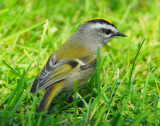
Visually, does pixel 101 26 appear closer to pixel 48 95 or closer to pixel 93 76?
pixel 93 76

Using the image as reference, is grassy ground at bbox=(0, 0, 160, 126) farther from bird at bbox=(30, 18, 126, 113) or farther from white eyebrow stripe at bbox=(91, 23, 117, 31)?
white eyebrow stripe at bbox=(91, 23, 117, 31)

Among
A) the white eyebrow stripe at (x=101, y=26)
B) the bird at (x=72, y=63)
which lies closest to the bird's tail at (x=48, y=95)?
the bird at (x=72, y=63)

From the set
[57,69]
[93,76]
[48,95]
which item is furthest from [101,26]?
[48,95]

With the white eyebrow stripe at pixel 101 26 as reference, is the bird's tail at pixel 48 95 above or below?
below

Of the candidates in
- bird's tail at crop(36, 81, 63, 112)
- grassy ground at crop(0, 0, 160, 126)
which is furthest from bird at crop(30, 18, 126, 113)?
grassy ground at crop(0, 0, 160, 126)

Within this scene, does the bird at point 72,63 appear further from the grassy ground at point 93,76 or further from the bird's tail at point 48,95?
the grassy ground at point 93,76

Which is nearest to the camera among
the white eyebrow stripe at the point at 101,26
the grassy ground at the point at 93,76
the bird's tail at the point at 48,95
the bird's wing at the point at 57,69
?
the grassy ground at the point at 93,76

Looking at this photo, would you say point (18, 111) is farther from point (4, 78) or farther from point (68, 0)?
point (68, 0)
